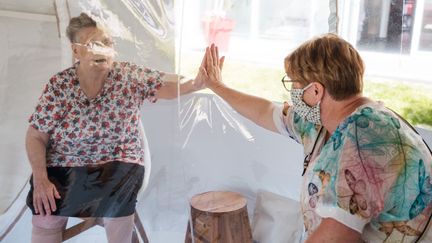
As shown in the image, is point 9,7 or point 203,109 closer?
point 9,7

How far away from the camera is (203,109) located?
1609mm

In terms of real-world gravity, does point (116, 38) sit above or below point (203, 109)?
above

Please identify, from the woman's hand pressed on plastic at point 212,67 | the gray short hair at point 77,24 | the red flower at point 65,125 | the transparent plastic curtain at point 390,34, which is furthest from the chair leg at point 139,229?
the transparent plastic curtain at point 390,34

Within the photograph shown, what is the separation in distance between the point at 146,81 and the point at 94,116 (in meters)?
0.20

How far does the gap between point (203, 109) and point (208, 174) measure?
0.27m

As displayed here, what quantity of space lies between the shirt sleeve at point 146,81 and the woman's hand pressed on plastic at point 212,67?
16 cm

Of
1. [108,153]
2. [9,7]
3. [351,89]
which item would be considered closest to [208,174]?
[108,153]

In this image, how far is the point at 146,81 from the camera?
58.7 inches

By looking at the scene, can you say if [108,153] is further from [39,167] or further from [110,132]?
[39,167]

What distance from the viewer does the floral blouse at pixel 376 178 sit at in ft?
3.35

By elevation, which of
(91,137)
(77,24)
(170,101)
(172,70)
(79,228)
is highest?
(77,24)

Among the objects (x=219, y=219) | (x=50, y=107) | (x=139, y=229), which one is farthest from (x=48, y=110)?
(x=219, y=219)

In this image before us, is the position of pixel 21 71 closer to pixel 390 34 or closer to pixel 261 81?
pixel 261 81

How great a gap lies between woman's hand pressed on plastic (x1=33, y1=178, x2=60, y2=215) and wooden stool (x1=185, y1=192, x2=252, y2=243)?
47 centimetres
